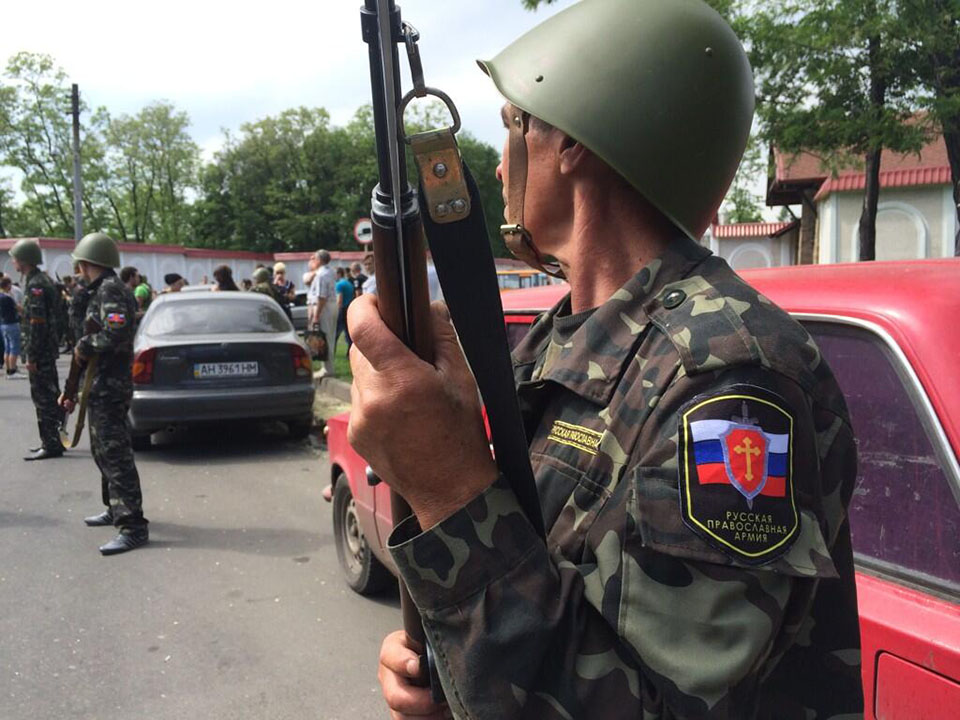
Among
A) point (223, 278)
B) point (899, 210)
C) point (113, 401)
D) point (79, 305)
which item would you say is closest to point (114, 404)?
point (113, 401)

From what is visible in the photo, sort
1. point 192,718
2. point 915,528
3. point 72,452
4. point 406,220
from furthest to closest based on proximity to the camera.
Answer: point 72,452 < point 192,718 < point 915,528 < point 406,220

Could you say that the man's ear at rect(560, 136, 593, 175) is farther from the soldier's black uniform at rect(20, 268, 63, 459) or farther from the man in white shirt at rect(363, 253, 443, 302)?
the soldier's black uniform at rect(20, 268, 63, 459)

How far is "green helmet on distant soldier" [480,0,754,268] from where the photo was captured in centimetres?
111

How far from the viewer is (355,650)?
3.56 meters

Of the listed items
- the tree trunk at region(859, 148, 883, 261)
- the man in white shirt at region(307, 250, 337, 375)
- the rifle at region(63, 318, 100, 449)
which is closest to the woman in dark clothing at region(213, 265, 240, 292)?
the man in white shirt at region(307, 250, 337, 375)

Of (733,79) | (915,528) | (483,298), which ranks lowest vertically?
(915,528)

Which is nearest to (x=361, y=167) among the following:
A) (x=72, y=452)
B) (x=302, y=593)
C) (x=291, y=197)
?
(x=291, y=197)

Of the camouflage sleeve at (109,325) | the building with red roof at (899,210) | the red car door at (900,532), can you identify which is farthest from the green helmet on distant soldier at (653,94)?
the building with red roof at (899,210)

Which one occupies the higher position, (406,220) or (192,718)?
(406,220)

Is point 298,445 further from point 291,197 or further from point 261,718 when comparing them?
point 291,197

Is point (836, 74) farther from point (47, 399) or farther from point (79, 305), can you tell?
point (47, 399)

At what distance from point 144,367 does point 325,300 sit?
14.7ft

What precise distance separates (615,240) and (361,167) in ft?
185

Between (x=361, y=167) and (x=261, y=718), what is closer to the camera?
(x=261, y=718)
